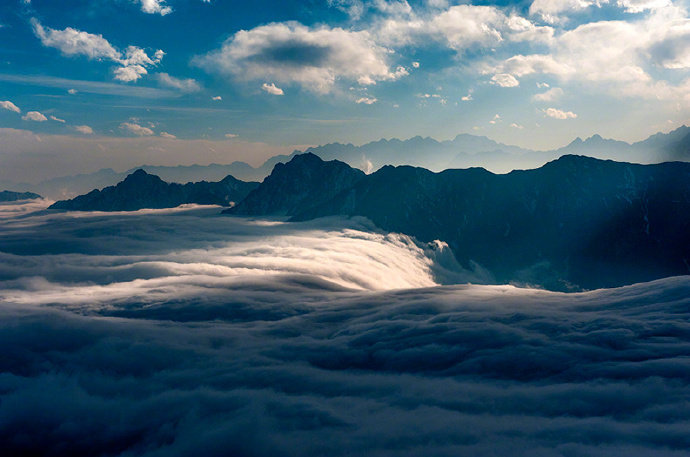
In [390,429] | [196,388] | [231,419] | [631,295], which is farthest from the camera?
[631,295]

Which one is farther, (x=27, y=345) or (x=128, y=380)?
(x=27, y=345)

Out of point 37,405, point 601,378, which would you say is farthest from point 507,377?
point 37,405

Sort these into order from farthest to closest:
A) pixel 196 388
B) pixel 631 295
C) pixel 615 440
Result: pixel 631 295 < pixel 196 388 < pixel 615 440

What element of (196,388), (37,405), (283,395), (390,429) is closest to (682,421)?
(390,429)

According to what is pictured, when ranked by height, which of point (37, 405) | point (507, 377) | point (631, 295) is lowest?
point (37, 405)

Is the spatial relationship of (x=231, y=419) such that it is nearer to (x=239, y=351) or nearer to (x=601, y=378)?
(x=239, y=351)

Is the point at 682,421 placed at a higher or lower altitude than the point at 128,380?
higher

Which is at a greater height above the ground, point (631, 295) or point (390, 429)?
point (631, 295)

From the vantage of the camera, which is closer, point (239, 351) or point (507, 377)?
point (507, 377)

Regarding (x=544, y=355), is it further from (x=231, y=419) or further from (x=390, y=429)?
(x=231, y=419)
